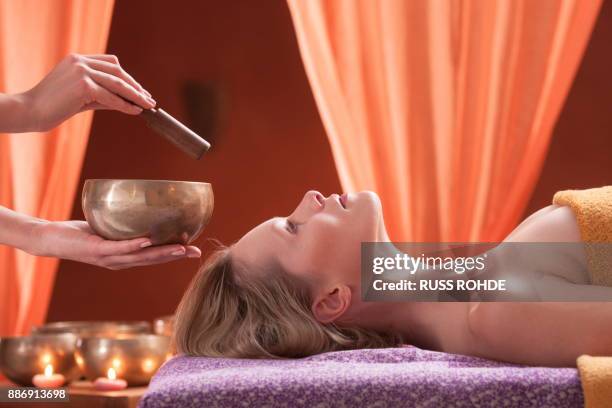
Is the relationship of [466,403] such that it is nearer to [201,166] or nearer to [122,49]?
[201,166]

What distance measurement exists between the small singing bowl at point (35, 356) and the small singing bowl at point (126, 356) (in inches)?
3.0

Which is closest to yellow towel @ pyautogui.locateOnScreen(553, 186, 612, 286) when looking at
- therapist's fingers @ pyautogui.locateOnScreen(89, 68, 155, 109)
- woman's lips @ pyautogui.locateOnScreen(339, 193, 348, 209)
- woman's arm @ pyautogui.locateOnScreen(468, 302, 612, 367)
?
woman's arm @ pyautogui.locateOnScreen(468, 302, 612, 367)

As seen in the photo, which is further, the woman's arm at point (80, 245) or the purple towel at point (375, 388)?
Result: the woman's arm at point (80, 245)

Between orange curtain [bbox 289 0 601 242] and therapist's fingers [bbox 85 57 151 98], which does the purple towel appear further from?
orange curtain [bbox 289 0 601 242]

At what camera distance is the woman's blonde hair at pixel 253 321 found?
1482mm

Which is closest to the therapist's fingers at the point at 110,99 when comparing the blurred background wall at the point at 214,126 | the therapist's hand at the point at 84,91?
the therapist's hand at the point at 84,91

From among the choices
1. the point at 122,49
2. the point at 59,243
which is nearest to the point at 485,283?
the point at 59,243

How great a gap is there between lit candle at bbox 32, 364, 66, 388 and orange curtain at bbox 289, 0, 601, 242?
1063mm

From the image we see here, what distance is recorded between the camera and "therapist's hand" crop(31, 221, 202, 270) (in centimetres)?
143

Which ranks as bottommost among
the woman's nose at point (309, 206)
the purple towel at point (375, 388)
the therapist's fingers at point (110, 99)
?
the purple towel at point (375, 388)

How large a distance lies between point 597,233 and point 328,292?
47 centimetres

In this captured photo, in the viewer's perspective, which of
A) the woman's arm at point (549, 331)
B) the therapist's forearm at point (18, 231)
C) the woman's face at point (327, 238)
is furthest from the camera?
the therapist's forearm at point (18, 231)

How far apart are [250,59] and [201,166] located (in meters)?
0.43

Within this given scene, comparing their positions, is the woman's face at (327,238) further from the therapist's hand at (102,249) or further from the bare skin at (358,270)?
the therapist's hand at (102,249)
